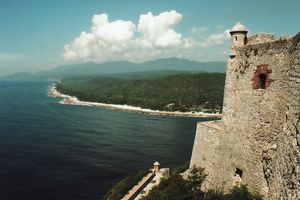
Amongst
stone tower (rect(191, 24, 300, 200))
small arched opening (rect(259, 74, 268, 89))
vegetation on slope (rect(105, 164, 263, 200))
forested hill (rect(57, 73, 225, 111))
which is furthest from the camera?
forested hill (rect(57, 73, 225, 111))

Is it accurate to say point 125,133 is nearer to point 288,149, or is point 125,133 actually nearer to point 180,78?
point 288,149

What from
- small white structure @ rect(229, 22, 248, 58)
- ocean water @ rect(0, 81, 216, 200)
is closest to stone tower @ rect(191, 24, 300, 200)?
small white structure @ rect(229, 22, 248, 58)

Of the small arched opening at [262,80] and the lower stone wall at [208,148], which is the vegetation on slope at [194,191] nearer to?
the lower stone wall at [208,148]

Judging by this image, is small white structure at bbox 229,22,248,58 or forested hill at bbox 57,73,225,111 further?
forested hill at bbox 57,73,225,111

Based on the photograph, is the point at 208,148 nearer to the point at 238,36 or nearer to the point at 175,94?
the point at 238,36

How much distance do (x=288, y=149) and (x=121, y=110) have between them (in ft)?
344

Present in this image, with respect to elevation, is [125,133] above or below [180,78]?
below

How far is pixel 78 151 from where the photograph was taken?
5303 cm

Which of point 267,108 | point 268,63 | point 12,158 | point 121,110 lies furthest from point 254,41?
point 121,110

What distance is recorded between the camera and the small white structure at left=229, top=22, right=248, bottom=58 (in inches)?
571

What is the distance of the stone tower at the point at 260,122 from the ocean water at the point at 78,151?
22234mm

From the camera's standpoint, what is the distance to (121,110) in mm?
113562

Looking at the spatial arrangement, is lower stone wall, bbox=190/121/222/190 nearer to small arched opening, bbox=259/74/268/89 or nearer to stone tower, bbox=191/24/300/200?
stone tower, bbox=191/24/300/200

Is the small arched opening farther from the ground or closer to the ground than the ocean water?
farther from the ground
